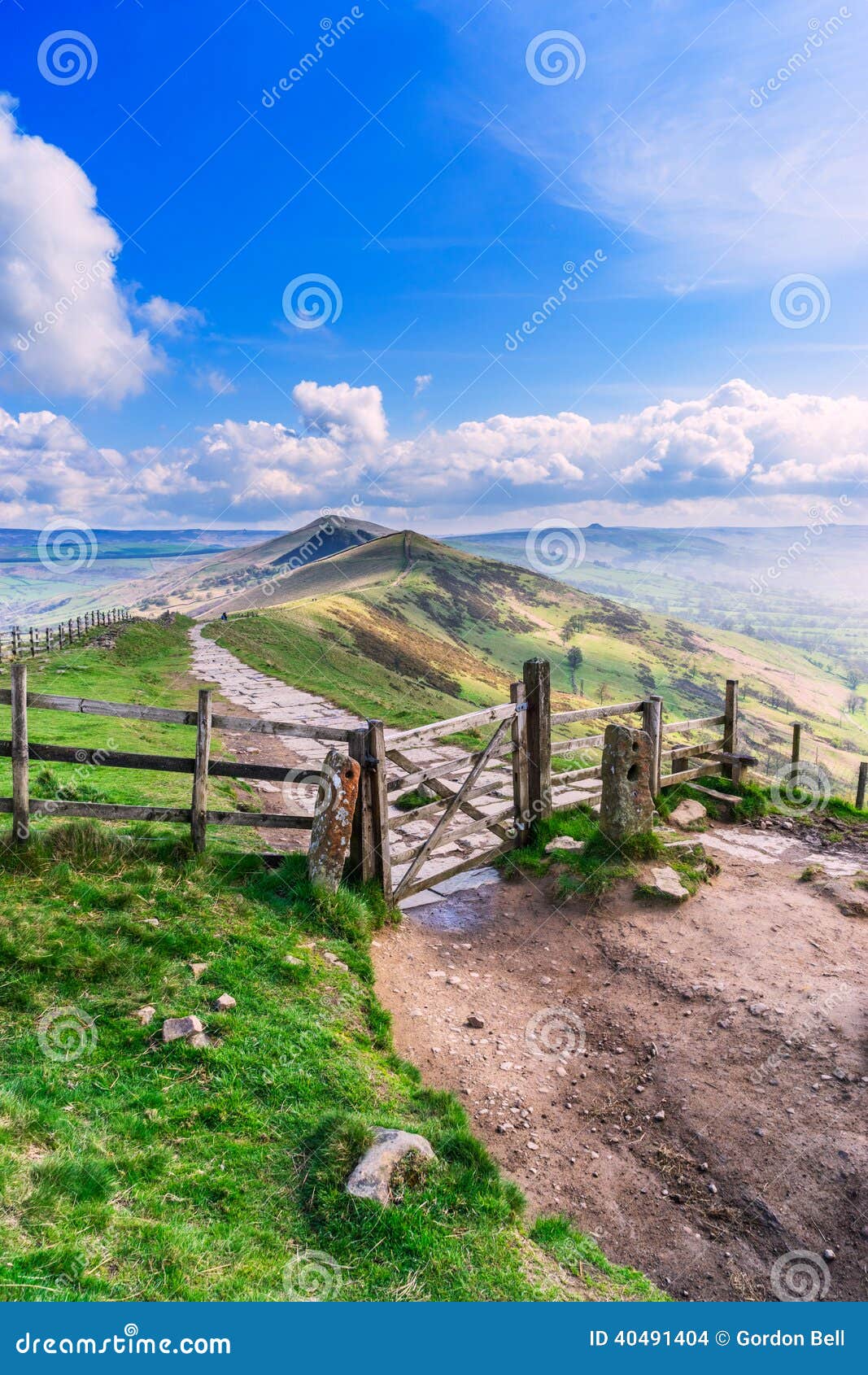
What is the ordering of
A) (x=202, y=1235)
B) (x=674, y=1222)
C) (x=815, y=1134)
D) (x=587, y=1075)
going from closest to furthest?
1. (x=202, y=1235)
2. (x=674, y=1222)
3. (x=815, y=1134)
4. (x=587, y=1075)

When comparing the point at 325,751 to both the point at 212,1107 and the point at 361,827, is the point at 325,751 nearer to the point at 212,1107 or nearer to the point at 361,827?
the point at 361,827

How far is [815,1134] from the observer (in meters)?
5.02

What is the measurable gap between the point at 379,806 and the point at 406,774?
1250 mm

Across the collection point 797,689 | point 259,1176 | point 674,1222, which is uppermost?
point 259,1176

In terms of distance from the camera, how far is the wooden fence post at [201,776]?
7055 mm

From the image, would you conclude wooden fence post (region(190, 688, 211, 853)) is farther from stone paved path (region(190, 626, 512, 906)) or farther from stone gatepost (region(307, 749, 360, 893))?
stone paved path (region(190, 626, 512, 906))

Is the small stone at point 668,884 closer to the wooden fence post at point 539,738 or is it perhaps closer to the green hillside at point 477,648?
the wooden fence post at point 539,738

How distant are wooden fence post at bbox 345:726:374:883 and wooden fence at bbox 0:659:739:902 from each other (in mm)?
12

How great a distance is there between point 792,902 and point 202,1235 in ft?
24.8

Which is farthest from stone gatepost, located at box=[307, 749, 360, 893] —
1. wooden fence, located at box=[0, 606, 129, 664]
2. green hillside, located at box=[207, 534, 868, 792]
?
wooden fence, located at box=[0, 606, 129, 664]

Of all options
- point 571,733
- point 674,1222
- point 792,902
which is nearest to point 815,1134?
point 674,1222

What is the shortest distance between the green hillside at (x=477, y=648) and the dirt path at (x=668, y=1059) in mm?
8653

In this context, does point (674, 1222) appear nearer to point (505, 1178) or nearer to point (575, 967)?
point (505, 1178)

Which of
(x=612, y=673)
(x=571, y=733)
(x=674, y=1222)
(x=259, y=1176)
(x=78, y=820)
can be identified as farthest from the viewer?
(x=612, y=673)
